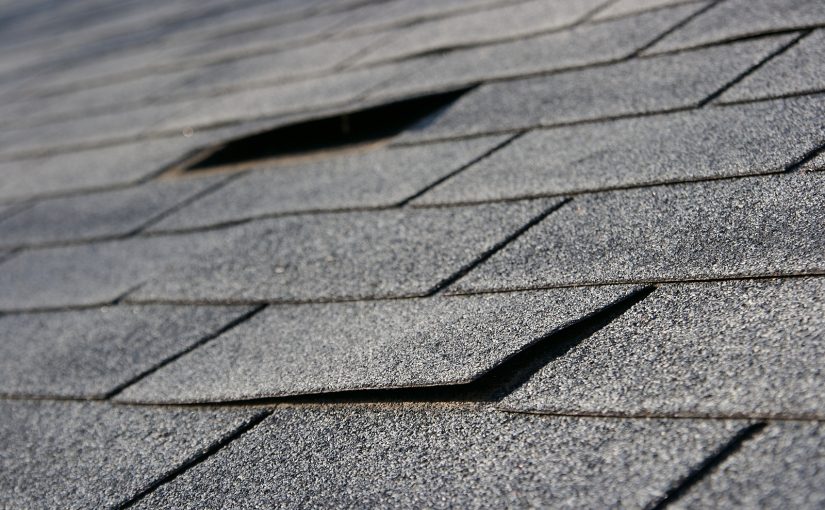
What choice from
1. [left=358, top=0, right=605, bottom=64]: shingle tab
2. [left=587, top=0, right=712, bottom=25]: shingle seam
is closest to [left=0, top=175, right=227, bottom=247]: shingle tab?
[left=358, top=0, right=605, bottom=64]: shingle tab

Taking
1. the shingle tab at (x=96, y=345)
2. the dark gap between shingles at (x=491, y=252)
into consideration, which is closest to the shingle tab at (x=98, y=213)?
the shingle tab at (x=96, y=345)

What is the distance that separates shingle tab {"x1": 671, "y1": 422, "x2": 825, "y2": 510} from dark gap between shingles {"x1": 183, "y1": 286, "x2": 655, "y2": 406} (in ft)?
1.34

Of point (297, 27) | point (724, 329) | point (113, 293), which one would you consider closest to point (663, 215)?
point (724, 329)

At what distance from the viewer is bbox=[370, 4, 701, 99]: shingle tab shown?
9.16ft

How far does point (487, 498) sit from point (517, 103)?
1.58 meters

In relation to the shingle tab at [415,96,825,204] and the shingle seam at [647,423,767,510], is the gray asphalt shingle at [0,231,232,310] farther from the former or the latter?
the shingle seam at [647,423,767,510]

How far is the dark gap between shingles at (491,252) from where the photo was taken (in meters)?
1.91

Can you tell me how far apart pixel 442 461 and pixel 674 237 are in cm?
62

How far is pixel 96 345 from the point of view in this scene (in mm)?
2318

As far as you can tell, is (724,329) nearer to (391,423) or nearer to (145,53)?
(391,423)

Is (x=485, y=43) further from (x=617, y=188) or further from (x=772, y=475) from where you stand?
(x=772, y=475)

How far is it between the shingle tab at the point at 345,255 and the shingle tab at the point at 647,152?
10 cm

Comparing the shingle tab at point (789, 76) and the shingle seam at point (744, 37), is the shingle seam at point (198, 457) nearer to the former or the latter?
the shingle tab at point (789, 76)

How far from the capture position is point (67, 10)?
26.0 feet
